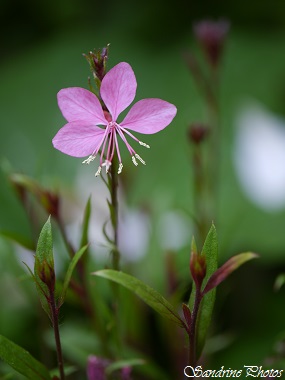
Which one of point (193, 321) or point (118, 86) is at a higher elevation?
point (118, 86)

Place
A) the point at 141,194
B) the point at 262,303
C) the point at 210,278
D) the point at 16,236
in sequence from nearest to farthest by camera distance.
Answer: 1. the point at 210,278
2. the point at 16,236
3. the point at 262,303
4. the point at 141,194

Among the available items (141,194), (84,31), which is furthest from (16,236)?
(84,31)

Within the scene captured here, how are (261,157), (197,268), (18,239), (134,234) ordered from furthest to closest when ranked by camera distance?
1. (261,157)
2. (134,234)
3. (18,239)
4. (197,268)

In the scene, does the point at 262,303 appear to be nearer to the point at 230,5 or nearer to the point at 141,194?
the point at 141,194

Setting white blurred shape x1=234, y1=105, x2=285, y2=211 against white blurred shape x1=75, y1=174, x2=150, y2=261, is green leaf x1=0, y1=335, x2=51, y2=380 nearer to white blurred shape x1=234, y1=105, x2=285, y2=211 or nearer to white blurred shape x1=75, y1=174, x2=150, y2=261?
white blurred shape x1=75, y1=174, x2=150, y2=261

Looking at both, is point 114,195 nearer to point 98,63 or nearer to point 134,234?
point 98,63

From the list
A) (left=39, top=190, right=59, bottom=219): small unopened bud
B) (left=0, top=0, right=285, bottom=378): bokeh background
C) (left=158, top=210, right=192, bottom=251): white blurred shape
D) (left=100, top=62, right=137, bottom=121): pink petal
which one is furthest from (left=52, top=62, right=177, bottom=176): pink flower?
(left=158, top=210, right=192, bottom=251): white blurred shape

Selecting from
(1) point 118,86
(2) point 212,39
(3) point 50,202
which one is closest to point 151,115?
(1) point 118,86
